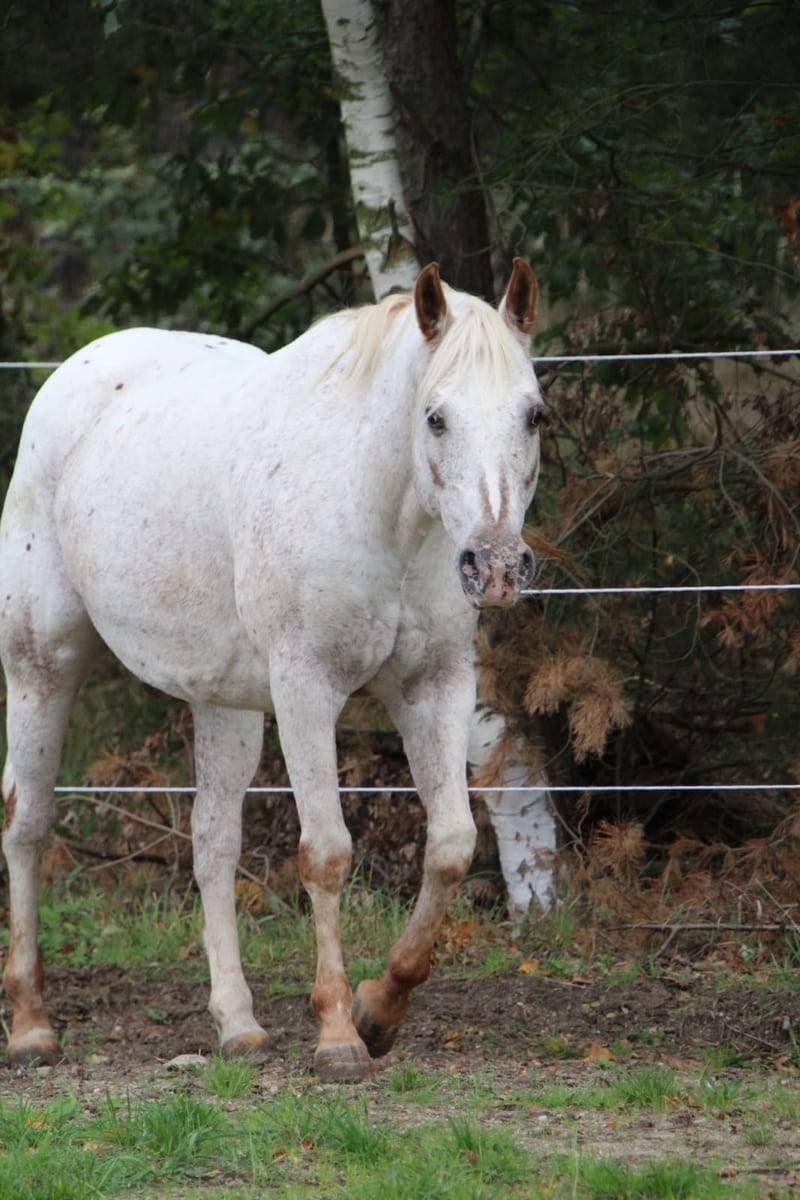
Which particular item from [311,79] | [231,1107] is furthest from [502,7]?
[231,1107]

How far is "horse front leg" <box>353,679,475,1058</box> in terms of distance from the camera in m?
4.45

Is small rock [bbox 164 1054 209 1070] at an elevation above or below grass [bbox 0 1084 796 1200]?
below

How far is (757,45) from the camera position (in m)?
6.44

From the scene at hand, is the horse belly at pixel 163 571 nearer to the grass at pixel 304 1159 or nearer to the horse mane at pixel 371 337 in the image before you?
the horse mane at pixel 371 337

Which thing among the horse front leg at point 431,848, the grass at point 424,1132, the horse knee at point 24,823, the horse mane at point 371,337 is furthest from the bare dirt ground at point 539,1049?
the horse mane at point 371,337

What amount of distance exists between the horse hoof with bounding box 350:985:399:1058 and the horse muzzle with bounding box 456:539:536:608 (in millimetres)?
1298

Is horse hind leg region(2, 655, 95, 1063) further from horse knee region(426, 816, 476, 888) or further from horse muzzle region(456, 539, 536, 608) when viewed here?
horse muzzle region(456, 539, 536, 608)

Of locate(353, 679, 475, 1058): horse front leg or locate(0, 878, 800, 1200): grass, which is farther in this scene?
locate(353, 679, 475, 1058): horse front leg

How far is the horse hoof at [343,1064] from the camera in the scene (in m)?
4.32

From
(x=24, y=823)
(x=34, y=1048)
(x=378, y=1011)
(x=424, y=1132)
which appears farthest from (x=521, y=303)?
(x=34, y=1048)

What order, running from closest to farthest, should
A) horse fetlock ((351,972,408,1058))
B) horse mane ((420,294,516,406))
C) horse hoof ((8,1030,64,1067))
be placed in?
horse mane ((420,294,516,406)), horse fetlock ((351,972,408,1058)), horse hoof ((8,1030,64,1067))

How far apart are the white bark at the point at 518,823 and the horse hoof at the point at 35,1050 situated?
1902mm

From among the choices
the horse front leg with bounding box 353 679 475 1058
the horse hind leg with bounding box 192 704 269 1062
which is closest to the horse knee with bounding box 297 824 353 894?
the horse front leg with bounding box 353 679 475 1058

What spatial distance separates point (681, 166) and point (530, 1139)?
4417 millimetres
